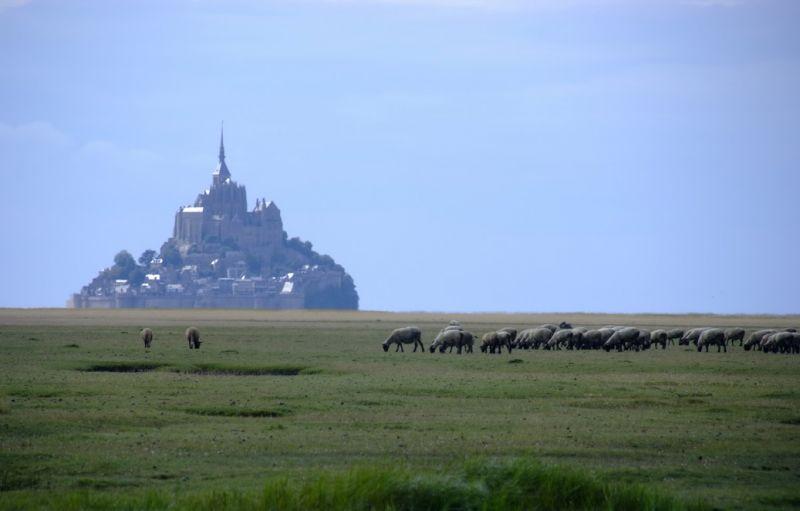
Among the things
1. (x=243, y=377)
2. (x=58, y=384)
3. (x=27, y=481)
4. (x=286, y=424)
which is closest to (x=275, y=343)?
(x=243, y=377)

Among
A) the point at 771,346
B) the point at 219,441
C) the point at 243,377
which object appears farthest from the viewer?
the point at 771,346

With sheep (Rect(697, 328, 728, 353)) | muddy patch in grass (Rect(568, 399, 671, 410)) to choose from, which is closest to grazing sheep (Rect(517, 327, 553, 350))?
sheep (Rect(697, 328, 728, 353))

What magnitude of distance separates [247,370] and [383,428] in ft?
49.5

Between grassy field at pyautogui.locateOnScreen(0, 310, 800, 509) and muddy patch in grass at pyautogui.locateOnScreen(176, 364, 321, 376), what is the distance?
0.23ft

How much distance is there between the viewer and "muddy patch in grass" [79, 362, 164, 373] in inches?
1415

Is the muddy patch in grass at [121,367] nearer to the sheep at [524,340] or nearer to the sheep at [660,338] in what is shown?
the sheep at [524,340]

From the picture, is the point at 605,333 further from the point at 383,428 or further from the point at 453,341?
the point at 383,428

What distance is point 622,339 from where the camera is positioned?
4981cm

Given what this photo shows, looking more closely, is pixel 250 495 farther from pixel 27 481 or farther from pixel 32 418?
pixel 32 418

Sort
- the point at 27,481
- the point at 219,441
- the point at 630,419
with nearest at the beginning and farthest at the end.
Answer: the point at 27,481 → the point at 219,441 → the point at 630,419

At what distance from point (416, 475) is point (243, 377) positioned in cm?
1844

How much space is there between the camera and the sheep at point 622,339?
49188 millimetres

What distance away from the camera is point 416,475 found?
1633 cm

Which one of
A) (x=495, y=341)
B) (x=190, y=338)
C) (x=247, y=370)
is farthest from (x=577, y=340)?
(x=247, y=370)
